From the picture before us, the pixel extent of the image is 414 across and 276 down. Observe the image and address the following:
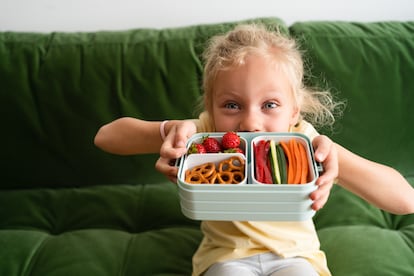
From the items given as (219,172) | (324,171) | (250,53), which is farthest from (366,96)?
(219,172)

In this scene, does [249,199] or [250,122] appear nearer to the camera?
[249,199]

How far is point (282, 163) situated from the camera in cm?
74

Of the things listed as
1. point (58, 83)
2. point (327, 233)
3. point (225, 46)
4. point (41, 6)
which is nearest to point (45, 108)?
point (58, 83)

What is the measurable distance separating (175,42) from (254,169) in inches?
27.2

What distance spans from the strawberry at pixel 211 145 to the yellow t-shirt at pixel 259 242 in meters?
0.22

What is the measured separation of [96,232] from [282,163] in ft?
2.25

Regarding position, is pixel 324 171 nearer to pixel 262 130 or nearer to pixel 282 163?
pixel 282 163

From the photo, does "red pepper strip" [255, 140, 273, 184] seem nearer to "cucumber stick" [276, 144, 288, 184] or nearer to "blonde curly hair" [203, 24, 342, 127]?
"cucumber stick" [276, 144, 288, 184]

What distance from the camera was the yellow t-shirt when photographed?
3.02 feet

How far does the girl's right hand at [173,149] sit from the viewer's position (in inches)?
30.7

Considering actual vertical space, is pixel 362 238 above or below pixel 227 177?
below

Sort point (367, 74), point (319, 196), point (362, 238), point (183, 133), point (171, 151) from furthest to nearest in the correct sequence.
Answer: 1. point (367, 74)
2. point (362, 238)
3. point (183, 133)
4. point (171, 151)
5. point (319, 196)

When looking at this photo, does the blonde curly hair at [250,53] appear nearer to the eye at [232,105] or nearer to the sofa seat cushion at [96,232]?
the eye at [232,105]

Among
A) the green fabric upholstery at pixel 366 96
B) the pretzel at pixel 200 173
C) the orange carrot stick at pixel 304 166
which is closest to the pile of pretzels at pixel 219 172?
the pretzel at pixel 200 173
